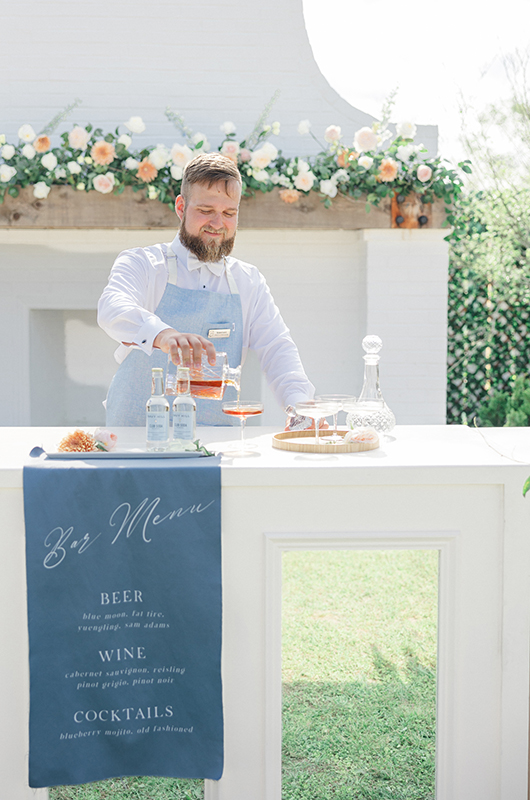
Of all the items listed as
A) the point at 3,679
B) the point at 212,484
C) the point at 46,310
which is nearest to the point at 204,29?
the point at 46,310

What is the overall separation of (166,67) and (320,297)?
4.80 feet

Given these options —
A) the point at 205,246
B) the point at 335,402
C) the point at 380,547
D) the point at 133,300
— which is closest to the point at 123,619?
the point at 380,547

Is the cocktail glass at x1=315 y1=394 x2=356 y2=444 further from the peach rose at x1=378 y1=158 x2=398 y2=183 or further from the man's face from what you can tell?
the peach rose at x1=378 y1=158 x2=398 y2=183

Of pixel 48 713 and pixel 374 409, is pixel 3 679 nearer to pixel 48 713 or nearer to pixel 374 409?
pixel 48 713

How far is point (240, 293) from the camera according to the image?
2406 millimetres

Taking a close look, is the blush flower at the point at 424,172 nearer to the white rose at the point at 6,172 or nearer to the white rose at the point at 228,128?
the white rose at the point at 228,128

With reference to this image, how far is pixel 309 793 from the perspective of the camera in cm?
186

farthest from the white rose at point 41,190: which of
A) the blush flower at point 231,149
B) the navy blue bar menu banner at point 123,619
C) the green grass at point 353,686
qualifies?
the navy blue bar menu banner at point 123,619

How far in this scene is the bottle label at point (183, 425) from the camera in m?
1.57

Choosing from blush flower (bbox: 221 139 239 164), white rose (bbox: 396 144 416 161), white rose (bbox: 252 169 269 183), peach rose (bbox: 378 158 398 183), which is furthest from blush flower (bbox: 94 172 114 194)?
white rose (bbox: 396 144 416 161)

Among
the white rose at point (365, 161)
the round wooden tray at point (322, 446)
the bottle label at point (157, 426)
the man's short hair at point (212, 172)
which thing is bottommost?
the round wooden tray at point (322, 446)

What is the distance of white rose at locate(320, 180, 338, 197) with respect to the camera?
3.61 meters

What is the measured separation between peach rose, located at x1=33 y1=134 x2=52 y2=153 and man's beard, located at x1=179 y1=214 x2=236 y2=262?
1616 millimetres

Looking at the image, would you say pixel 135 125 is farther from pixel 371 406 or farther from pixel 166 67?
pixel 371 406
